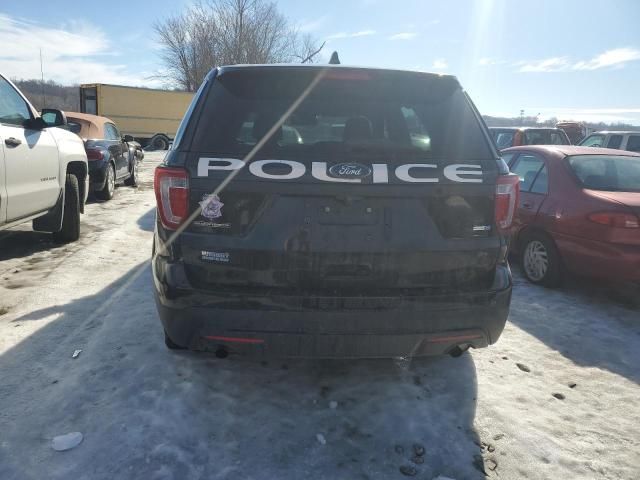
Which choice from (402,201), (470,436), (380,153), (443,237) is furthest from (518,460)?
(380,153)

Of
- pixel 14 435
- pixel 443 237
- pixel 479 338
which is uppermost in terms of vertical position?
pixel 443 237

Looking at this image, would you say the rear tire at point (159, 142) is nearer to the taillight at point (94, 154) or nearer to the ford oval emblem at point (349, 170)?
the taillight at point (94, 154)

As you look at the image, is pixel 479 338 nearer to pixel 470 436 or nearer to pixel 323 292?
pixel 470 436

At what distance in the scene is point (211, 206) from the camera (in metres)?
2.29

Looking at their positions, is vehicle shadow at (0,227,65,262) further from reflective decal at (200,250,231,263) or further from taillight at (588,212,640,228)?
taillight at (588,212,640,228)

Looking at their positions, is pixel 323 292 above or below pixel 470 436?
above

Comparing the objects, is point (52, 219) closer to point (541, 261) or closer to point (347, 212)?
point (347, 212)

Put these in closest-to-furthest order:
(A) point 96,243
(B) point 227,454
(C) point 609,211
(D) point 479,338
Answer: (B) point 227,454
(D) point 479,338
(C) point 609,211
(A) point 96,243

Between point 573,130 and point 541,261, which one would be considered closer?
point 541,261

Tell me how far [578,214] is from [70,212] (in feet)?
18.8

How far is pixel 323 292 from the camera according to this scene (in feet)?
7.61

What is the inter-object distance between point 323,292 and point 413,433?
35.8 inches

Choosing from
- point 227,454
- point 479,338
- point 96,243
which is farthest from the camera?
point 96,243

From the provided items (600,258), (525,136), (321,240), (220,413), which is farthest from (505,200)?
(525,136)
